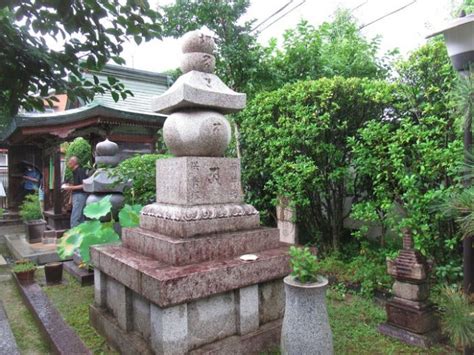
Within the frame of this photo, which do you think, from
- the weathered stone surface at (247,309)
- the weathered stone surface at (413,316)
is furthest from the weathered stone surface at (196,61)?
the weathered stone surface at (413,316)

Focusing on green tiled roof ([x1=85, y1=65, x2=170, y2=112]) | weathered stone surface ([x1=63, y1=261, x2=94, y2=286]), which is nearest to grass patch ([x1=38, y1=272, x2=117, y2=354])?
weathered stone surface ([x1=63, y1=261, x2=94, y2=286])

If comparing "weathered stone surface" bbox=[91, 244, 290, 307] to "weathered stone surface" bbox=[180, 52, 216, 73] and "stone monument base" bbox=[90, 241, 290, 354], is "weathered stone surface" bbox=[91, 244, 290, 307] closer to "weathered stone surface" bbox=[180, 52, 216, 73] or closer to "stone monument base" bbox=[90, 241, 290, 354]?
"stone monument base" bbox=[90, 241, 290, 354]

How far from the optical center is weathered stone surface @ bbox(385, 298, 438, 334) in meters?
3.43

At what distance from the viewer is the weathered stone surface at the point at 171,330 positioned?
2.70 m

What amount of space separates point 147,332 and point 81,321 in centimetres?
148

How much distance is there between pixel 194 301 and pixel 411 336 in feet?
7.34

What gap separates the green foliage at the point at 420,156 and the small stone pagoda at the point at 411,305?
1.96 feet

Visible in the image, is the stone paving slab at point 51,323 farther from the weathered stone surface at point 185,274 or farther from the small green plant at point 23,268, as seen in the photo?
the weathered stone surface at point 185,274

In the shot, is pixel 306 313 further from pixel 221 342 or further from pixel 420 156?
pixel 420 156

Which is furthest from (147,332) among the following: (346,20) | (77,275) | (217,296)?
(346,20)

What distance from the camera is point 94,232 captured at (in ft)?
Answer: 17.4

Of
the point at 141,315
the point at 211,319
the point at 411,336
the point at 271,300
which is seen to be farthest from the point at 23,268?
the point at 411,336

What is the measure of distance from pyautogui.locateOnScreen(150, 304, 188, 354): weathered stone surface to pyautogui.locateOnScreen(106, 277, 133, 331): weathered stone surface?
605 millimetres

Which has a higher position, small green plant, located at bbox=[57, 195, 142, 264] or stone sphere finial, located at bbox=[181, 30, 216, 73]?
stone sphere finial, located at bbox=[181, 30, 216, 73]
